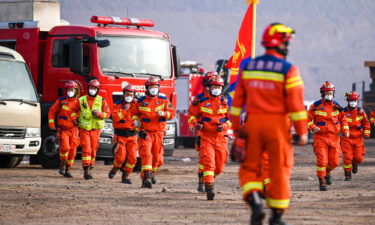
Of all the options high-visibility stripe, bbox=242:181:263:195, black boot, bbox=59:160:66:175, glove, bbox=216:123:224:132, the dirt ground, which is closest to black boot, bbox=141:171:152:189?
the dirt ground

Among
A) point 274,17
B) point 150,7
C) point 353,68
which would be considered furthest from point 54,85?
point 150,7

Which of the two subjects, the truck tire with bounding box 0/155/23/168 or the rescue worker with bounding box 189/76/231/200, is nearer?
the rescue worker with bounding box 189/76/231/200

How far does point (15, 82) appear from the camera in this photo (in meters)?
21.0

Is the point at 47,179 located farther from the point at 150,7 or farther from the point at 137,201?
the point at 150,7

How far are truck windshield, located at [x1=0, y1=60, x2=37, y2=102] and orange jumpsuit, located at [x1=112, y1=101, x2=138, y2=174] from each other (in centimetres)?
249

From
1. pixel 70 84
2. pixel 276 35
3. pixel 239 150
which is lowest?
pixel 239 150

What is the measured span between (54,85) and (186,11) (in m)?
149

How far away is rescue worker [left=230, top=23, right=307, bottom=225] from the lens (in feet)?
33.6

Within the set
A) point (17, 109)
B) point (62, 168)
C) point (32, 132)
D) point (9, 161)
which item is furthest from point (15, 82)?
point (9, 161)

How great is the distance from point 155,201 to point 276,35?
5.16 metres

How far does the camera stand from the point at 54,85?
73.4ft

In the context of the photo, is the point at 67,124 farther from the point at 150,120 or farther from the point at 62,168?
the point at 150,120

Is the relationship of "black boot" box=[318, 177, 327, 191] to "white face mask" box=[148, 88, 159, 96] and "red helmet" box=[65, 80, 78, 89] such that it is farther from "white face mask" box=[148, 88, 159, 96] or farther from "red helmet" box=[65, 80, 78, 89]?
"red helmet" box=[65, 80, 78, 89]

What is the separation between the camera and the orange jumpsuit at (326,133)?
1811 cm
